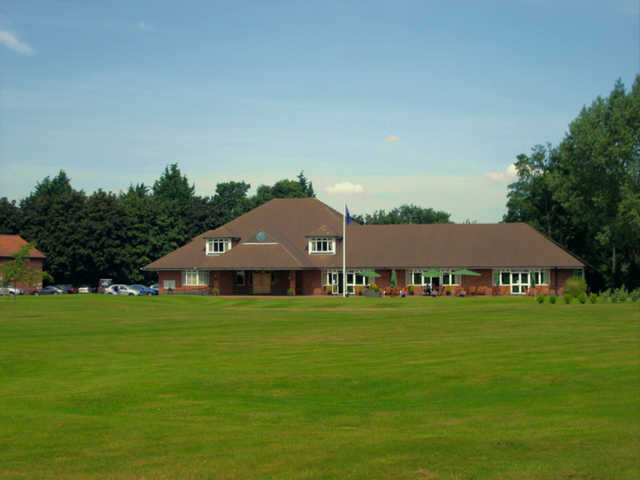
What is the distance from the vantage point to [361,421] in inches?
567

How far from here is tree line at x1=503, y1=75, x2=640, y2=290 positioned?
71.8m

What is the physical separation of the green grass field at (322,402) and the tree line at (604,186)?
43.8 meters

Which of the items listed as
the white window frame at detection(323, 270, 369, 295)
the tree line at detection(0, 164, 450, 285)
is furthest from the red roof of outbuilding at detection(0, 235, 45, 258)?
the white window frame at detection(323, 270, 369, 295)

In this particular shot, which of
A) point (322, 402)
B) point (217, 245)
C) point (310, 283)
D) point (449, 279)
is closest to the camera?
point (322, 402)

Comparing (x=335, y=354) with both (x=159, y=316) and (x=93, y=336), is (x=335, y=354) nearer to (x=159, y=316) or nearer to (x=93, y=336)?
(x=93, y=336)

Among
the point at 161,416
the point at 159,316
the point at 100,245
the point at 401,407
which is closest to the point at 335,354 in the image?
the point at 401,407

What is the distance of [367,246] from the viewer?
7738cm

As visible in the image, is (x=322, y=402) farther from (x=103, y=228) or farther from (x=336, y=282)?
(x=103, y=228)

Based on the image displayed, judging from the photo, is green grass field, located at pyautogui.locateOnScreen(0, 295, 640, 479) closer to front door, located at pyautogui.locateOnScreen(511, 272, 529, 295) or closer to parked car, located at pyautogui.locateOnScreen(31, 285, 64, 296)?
front door, located at pyautogui.locateOnScreen(511, 272, 529, 295)

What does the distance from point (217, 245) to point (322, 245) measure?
11505 mm

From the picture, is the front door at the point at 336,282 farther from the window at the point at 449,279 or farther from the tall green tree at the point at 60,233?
the tall green tree at the point at 60,233

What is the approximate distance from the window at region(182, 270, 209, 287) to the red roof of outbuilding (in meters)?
22.9

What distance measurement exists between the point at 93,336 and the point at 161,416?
15.4m

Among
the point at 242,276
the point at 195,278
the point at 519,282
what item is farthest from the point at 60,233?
the point at 519,282
